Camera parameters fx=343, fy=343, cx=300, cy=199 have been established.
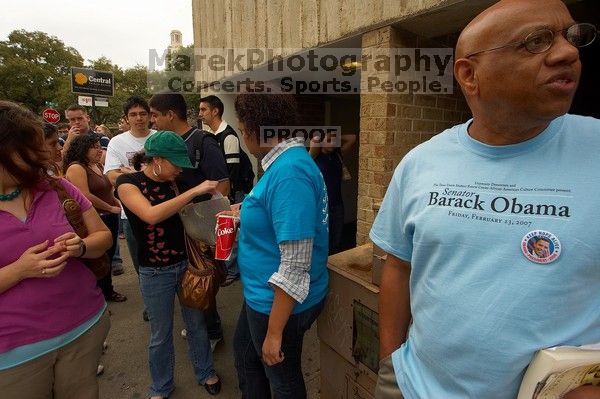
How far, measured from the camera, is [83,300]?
1660 mm

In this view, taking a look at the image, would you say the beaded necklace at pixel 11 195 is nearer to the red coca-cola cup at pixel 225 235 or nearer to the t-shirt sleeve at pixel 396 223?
the red coca-cola cup at pixel 225 235

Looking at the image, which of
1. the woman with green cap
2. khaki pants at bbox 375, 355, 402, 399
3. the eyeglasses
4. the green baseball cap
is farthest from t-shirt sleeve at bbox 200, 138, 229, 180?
the eyeglasses

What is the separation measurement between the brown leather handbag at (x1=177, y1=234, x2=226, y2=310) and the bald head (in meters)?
1.84

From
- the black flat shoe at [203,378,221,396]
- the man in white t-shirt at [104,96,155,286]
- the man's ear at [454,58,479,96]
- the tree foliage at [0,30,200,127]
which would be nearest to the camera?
the man's ear at [454,58,479,96]

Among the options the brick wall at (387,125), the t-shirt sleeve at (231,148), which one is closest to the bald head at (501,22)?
the brick wall at (387,125)

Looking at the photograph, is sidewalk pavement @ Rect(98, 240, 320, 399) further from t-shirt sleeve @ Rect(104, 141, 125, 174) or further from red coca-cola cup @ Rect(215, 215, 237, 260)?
t-shirt sleeve @ Rect(104, 141, 125, 174)

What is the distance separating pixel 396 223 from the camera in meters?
1.21

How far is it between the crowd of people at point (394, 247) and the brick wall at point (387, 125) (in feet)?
4.24

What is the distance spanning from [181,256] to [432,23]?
8.15 ft

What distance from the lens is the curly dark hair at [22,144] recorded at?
144 cm

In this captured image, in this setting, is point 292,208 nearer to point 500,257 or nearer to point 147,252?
point 500,257

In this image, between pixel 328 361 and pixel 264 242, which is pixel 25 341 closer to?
pixel 264 242

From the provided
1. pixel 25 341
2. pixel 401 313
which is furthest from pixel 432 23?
pixel 25 341

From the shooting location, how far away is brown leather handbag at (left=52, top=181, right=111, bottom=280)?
1682 mm
